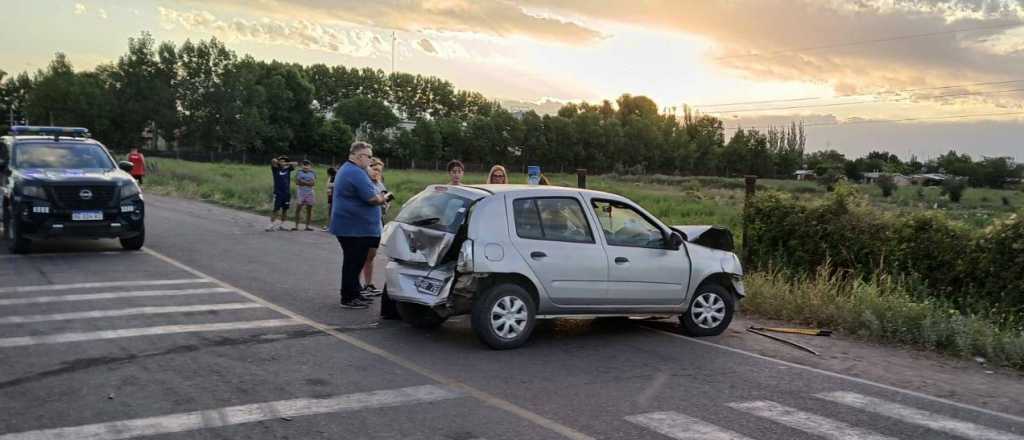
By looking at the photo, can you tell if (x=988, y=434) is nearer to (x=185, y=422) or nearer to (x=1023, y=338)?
(x=1023, y=338)

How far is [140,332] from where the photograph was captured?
309 inches

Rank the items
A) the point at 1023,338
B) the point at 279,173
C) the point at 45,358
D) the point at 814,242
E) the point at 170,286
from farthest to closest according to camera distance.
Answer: the point at 279,173 → the point at 814,242 → the point at 170,286 → the point at 1023,338 → the point at 45,358

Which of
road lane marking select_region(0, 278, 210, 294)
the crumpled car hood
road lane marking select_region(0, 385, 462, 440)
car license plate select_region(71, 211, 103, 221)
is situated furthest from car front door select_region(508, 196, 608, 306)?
car license plate select_region(71, 211, 103, 221)

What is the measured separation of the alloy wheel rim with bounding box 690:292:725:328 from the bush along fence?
3.52 meters

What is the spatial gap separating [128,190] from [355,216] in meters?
6.13

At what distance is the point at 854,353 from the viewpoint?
850 cm

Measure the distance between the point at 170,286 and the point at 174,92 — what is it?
331ft

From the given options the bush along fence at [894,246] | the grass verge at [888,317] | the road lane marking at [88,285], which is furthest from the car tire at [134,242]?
the bush along fence at [894,246]

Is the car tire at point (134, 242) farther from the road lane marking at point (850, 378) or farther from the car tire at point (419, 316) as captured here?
the road lane marking at point (850, 378)

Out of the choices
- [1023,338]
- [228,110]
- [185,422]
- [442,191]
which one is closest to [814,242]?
[1023,338]

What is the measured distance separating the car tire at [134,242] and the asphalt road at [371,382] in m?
3.57

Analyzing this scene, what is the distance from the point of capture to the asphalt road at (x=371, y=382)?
5406 mm

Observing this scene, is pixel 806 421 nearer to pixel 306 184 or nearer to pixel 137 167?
pixel 306 184

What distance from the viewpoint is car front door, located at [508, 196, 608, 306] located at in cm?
783
